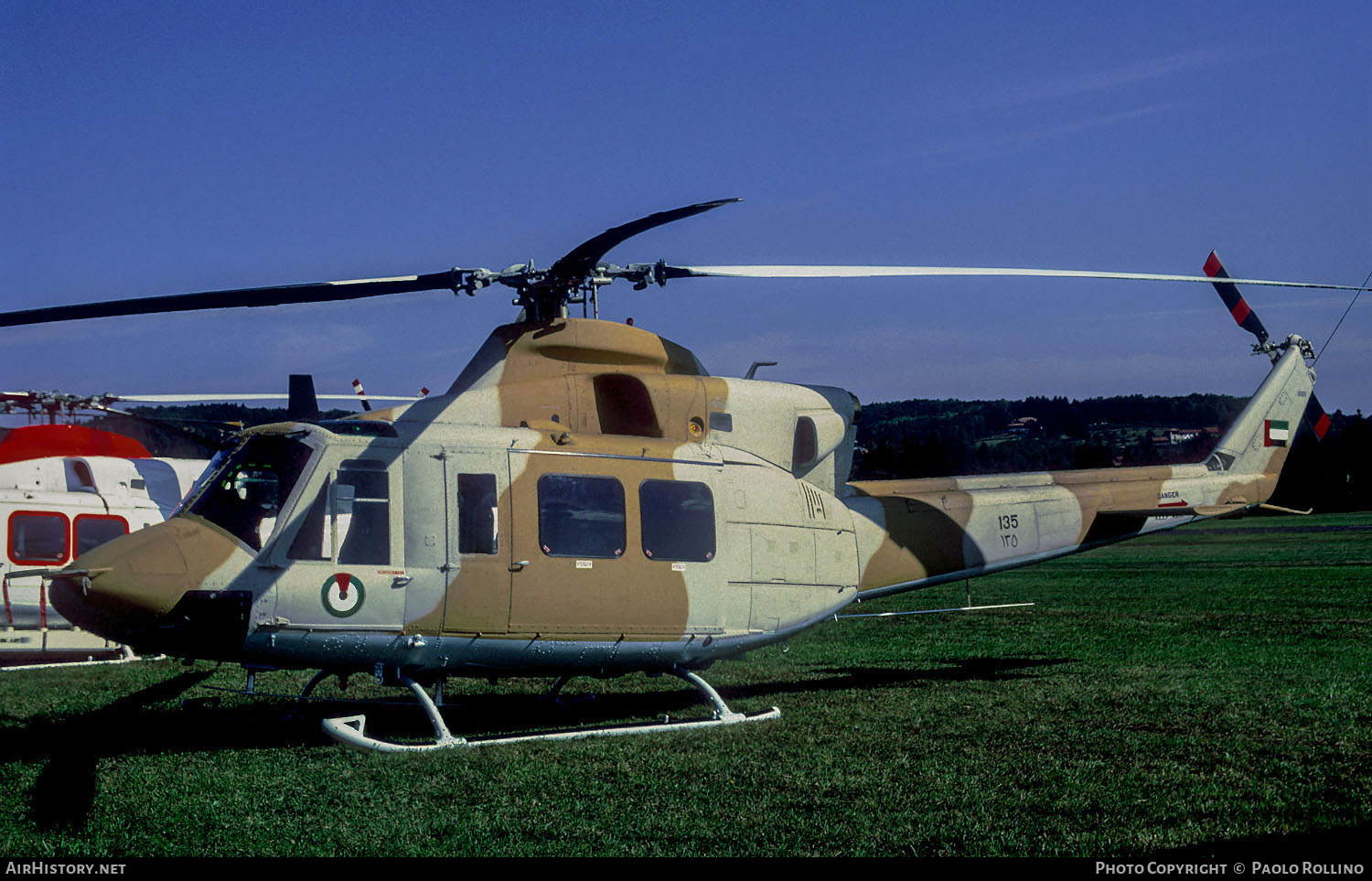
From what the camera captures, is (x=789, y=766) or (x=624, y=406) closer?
(x=789, y=766)

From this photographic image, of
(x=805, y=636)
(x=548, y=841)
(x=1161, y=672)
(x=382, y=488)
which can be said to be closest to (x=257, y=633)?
(x=382, y=488)

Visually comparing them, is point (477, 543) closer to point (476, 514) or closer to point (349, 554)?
point (476, 514)

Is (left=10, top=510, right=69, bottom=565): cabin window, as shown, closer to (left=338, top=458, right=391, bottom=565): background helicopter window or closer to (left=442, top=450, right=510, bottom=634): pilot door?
(left=338, top=458, right=391, bottom=565): background helicopter window

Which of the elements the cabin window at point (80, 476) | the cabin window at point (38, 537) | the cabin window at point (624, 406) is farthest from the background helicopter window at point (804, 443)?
the cabin window at point (80, 476)

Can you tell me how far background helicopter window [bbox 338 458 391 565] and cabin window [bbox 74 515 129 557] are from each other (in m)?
8.54

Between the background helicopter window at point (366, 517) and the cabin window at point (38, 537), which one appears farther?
the cabin window at point (38, 537)

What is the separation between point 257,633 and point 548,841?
132 inches

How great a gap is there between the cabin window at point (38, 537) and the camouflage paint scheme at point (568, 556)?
26.6ft

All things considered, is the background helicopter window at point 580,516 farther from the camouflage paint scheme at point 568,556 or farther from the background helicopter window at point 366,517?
the background helicopter window at point 366,517

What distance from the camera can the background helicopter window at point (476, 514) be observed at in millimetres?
8867

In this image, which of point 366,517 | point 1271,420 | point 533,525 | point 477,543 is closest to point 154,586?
point 366,517

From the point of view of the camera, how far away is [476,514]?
8.91 meters

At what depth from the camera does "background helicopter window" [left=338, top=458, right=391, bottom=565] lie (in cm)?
851

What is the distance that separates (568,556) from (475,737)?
1657 millimetres
